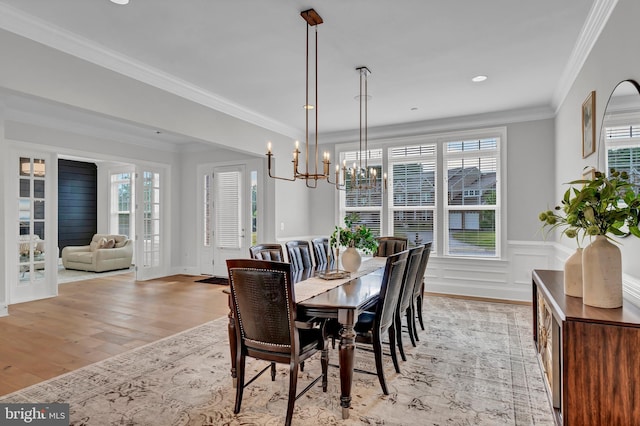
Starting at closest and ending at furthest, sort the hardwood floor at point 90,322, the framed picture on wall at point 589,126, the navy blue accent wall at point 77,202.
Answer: the framed picture on wall at point 589,126, the hardwood floor at point 90,322, the navy blue accent wall at point 77,202

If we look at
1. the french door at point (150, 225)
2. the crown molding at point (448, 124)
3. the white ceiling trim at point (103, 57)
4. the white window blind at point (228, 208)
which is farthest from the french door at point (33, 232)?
the crown molding at point (448, 124)

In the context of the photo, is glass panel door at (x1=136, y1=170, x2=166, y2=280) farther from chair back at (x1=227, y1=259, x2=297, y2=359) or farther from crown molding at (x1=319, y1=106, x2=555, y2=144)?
chair back at (x1=227, y1=259, x2=297, y2=359)

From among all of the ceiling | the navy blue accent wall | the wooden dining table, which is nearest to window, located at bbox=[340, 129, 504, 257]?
the ceiling

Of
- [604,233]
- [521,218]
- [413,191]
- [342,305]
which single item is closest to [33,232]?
[342,305]

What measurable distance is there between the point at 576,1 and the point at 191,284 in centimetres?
642

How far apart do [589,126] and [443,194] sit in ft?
9.26

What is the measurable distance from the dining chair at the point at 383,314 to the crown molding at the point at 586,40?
224 cm

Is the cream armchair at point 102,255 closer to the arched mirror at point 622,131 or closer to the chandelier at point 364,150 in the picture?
the chandelier at point 364,150

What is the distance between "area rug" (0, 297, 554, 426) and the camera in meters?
2.28

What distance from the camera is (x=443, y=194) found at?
19.1 ft

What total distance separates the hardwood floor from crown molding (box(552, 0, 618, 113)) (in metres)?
4.75

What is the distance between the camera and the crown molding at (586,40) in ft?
8.49

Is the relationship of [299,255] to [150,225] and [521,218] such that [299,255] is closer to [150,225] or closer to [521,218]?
[521,218]

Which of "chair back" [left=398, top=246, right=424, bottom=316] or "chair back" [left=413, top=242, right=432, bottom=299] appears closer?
"chair back" [left=398, top=246, right=424, bottom=316]
